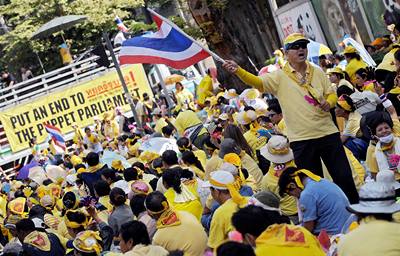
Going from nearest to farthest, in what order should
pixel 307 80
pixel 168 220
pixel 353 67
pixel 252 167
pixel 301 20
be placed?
pixel 168 220
pixel 307 80
pixel 252 167
pixel 353 67
pixel 301 20

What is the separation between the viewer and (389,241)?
5309 millimetres

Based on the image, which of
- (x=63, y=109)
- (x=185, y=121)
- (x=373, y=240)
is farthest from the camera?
(x=63, y=109)

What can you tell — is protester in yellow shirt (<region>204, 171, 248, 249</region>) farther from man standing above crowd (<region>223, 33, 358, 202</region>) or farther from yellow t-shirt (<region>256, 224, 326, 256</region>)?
yellow t-shirt (<region>256, 224, 326, 256</region>)

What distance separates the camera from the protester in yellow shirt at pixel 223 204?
23.9ft

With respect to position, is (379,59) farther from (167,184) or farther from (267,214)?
(267,214)

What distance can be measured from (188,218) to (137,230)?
3.02 ft

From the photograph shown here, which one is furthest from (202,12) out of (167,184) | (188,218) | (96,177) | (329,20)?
(188,218)

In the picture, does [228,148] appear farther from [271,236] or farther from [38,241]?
[271,236]

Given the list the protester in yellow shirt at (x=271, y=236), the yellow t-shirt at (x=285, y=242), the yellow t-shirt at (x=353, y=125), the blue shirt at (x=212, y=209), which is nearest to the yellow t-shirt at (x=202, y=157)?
the yellow t-shirt at (x=353, y=125)

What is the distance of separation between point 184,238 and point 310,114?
1643 millimetres

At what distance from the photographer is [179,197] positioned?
932cm

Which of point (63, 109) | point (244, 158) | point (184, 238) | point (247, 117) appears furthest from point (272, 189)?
point (63, 109)

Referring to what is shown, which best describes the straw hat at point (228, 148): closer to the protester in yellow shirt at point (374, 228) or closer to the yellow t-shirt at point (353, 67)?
the yellow t-shirt at point (353, 67)

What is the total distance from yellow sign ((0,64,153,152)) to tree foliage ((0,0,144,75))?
430 cm
